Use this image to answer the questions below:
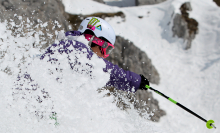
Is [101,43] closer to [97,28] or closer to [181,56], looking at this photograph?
[97,28]

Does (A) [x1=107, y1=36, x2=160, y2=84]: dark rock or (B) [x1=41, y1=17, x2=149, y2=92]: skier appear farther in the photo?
(A) [x1=107, y1=36, x2=160, y2=84]: dark rock

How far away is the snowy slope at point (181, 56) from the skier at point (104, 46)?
4.45 meters

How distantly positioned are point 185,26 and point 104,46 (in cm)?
675

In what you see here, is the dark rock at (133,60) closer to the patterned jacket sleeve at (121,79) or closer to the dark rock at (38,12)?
the dark rock at (38,12)

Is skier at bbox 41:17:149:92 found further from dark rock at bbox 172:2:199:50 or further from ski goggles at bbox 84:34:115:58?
dark rock at bbox 172:2:199:50

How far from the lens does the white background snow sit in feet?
7.88

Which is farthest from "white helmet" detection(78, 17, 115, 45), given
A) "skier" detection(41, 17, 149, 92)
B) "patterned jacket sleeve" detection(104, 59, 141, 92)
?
"patterned jacket sleeve" detection(104, 59, 141, 92)

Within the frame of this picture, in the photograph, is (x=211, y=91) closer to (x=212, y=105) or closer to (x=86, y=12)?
(x=212, y=105)

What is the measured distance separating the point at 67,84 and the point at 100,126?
38.2 inches

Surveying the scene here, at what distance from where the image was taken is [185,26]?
27.1ft

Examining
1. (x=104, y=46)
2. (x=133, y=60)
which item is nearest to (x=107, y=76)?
(x=104, y=46)

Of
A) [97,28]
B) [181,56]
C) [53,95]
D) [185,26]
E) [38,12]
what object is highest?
[185,26]

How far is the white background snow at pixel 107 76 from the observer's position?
240cm

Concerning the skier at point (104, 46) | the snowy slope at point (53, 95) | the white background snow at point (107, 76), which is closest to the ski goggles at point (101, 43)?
the skier at point (104, 46)
